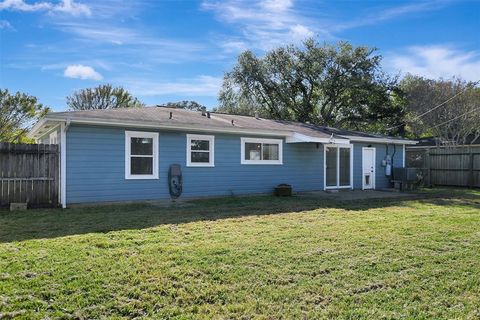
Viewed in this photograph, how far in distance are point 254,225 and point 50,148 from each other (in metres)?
6.01

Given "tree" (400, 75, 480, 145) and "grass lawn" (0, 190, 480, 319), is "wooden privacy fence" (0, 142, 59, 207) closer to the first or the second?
"grass lawn" (0, 190, 480, 319)

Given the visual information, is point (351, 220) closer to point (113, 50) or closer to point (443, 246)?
point (443, 246)

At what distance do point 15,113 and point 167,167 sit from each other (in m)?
20.8

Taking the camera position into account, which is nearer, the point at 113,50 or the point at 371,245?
the point at 371,245

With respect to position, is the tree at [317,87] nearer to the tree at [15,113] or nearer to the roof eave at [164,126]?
the tree at [15,113]

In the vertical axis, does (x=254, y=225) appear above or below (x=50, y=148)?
below

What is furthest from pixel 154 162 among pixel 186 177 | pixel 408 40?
pixel 408 40

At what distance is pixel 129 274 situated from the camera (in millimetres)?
4266

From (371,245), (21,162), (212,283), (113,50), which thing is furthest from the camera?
(113,50)

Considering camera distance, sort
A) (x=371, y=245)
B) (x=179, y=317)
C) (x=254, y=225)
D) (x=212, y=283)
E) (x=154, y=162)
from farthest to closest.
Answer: (x=154, y=162) < (x=254, y=225) < (x=371, y=245) < (x=212, y=283) < (x=179, y=317)

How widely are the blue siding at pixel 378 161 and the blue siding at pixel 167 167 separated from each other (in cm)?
191

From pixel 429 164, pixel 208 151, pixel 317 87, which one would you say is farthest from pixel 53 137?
pixel 317 87

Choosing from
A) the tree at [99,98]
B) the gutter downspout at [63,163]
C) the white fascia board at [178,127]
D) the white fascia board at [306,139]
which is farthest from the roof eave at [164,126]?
the tree at [99,98]

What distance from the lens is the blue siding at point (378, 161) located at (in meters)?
16.0
